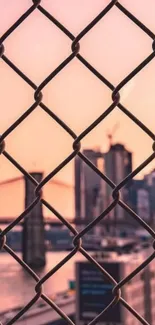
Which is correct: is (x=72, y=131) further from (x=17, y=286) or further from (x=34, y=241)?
(x=34, y=241)

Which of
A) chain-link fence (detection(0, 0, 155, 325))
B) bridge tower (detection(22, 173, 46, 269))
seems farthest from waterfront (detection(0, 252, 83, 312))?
chain-link fence (detection(0, 0, 155, 325))

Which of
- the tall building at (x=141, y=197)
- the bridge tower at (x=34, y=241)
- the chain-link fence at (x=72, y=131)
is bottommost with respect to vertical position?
the bridge tower at (x=34, y=241)

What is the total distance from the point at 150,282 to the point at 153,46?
34.6 m

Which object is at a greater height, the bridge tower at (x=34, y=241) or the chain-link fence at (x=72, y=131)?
the chain-link fence at (x=72, y=131)

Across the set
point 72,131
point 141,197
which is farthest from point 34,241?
point 72,131

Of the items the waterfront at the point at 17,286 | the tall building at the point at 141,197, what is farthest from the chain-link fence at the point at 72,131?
the tall building at the point at 141,197

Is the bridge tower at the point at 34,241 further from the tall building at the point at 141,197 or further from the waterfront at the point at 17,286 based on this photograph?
the tall building at the point at 141,197

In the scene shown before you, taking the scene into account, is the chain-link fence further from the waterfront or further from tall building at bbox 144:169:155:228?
tall building at bbox 144:169:155:228

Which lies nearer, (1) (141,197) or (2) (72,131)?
(2) (72,131)

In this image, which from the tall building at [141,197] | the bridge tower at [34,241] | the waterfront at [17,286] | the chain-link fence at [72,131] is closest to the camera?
→ the chain-link fence at [72,131]

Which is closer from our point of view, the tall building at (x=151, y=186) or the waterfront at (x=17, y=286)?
the waterfront at (x=17, y=286)

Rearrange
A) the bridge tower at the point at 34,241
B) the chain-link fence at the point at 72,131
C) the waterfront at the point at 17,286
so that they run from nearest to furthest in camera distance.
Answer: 1. the chain-link fence at the point at 72,131
2. the waterfront at the point at 17,286
3. the bridge tower at the point at 34,241

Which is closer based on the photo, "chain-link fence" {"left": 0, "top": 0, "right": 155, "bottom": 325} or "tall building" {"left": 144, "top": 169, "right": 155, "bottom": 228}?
"chain-link fence" {"left": 0, "top": 0, "right": 155, "bottom": 325}

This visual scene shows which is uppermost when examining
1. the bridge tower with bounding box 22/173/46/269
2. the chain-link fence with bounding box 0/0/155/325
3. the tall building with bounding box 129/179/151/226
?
the chain-link fence with bounding box 0/0/155/325
